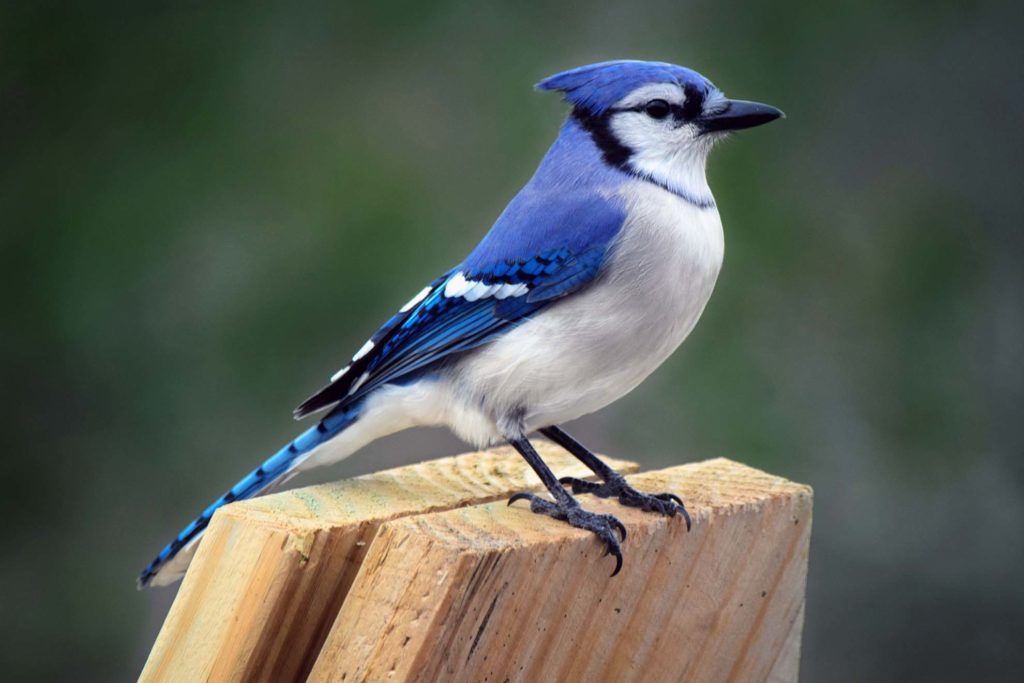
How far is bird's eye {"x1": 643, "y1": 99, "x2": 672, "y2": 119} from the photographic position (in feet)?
7.54

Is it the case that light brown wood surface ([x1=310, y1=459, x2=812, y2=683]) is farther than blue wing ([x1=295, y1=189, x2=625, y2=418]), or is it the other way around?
blue wing ([x1=295, y1=189, x2=625, y2=418])

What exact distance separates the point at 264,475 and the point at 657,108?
3.20 feet

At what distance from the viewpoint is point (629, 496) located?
214 cm

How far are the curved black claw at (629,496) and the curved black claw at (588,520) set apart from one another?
0.38ft

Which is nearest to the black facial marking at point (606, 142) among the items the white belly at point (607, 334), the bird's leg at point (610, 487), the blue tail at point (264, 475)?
the white belly at point (607, 334)

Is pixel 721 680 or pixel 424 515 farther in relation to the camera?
pixel 721 680

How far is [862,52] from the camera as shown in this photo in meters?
3.96

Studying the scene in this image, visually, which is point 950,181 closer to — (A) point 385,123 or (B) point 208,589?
(A) point 385,123

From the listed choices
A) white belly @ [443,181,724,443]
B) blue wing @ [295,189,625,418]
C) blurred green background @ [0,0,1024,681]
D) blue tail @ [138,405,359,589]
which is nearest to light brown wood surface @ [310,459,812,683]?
white belly @ [443,181,724,443]

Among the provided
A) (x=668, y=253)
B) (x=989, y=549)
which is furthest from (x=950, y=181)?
(x=668, y=253)

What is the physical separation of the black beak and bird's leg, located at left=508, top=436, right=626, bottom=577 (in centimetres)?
69

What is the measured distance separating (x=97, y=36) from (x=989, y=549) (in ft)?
10.3

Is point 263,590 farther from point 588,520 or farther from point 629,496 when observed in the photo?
point 629,496

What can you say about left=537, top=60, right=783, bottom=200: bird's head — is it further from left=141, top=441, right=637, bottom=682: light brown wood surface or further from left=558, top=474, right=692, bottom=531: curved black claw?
left=141, top=441, right=637, bottom=682: light brown wood surface
